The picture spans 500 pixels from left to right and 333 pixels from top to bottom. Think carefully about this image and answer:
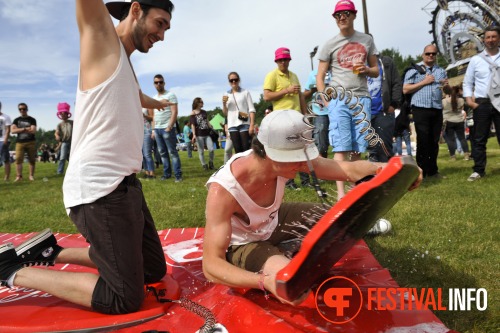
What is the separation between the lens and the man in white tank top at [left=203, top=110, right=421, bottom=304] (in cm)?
201

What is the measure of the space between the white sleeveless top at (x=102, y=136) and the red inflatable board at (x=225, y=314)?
62 cm

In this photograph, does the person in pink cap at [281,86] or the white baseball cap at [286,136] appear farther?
the person in pink cap at [281,86]

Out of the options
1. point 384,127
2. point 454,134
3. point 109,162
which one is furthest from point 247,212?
point 454,134

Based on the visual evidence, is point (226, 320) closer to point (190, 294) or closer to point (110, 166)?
point (190, 294)

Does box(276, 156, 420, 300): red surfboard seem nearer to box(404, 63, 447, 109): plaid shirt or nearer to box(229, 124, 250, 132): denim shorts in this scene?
box(404, 63, 447, 109): plaid shirt

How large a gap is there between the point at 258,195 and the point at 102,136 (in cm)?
91

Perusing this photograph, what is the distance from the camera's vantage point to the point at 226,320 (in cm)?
192

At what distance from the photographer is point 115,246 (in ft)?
6.84

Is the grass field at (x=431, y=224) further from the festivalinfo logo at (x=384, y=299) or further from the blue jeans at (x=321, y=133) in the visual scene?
the blue jeans at (x=321, y=133)

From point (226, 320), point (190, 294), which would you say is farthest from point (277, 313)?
point (190, 294)

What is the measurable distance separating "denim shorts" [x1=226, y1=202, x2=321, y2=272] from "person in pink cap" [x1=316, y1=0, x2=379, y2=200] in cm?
147

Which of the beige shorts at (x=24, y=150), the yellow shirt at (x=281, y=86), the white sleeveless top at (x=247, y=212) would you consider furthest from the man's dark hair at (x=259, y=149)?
the beige shorts at (x=24, y=150)

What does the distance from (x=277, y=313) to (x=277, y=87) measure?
13.2 feet

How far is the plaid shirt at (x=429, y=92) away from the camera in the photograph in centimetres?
595
